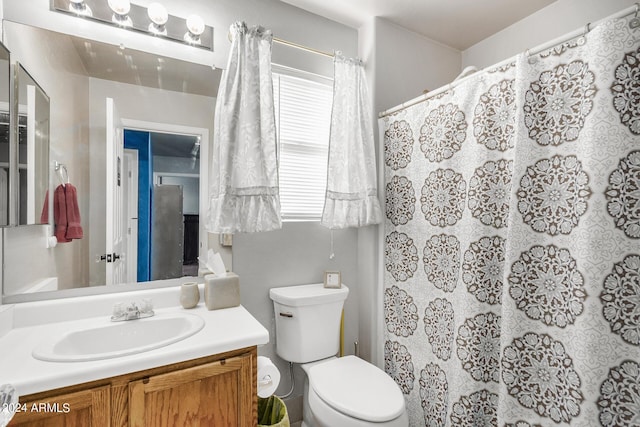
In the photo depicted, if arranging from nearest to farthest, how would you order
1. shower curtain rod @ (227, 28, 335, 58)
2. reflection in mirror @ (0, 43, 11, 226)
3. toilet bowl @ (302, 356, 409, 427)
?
reflection in mirror @ (0, 43, 11, 226) → toilet bowl @ (302, 356, 409, 427) → shower curtain rod @ (227, 28, 335, 58)

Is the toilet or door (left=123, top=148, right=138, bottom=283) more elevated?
door (left=123, top=148, right=138, bottom=283)

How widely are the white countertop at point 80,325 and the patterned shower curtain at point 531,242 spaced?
95 cm

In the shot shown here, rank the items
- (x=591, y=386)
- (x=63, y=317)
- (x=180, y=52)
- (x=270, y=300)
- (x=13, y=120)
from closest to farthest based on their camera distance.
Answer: (x=591, y=386) → (x=13, y=120) → (x=63, y=317) → (x=180, y=52) → (x=270, y=300)

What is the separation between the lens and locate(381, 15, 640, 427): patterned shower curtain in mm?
991

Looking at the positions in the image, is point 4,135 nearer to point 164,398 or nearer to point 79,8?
point 79,8

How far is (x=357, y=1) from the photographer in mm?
1880

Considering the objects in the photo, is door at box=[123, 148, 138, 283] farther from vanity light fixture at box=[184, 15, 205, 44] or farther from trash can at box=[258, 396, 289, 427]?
trash can at box=[258, 396, 289, 427]

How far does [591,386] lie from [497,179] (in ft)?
2.60

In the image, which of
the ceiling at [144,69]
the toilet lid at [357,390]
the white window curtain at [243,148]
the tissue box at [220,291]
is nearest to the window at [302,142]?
the white window curtain at [243,148]

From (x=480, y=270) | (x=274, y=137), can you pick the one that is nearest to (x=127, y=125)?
(x=274, y=137)

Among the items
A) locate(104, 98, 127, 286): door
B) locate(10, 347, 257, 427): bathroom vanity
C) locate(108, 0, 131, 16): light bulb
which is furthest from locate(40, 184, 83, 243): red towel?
locate(108, 0, 131, 16): light bulb

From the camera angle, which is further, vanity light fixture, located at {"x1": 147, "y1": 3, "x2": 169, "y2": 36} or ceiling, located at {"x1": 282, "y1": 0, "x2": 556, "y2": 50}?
ceiling, located at {"x1": 282, "y1": 0, "x2": 556, "y2": 50}

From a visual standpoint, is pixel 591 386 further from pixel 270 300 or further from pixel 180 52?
pixel 180 52

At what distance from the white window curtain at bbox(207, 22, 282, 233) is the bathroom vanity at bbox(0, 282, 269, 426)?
1.59 ft
